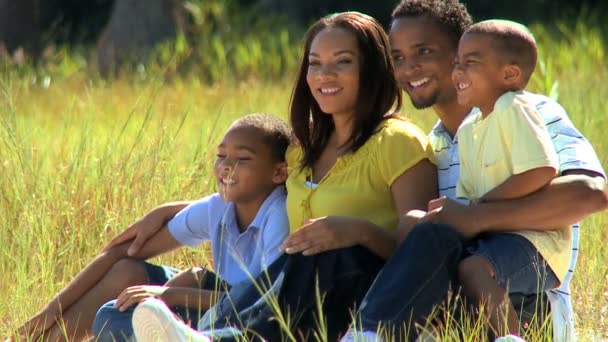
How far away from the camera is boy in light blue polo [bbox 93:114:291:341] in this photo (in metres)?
3.95

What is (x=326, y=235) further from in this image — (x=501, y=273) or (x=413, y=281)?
(x=501, y=273)

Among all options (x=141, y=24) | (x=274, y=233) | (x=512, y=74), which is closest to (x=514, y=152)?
(x=512, y=74)

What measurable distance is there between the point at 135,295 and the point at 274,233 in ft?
1.52

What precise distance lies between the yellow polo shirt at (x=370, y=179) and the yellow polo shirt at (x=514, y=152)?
0.19 m

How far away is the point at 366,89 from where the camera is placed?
4.04 meters

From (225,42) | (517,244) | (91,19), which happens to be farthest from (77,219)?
(91,19)

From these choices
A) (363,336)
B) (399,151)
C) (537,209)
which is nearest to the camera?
(363,336)

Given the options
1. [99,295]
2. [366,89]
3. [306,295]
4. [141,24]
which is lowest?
[141,24]

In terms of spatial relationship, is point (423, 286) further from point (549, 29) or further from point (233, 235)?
point (549, 29)

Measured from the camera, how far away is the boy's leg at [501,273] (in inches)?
136

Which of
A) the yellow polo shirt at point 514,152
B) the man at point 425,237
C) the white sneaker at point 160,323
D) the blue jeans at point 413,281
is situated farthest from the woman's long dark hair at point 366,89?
the white sneaker at point 160,323

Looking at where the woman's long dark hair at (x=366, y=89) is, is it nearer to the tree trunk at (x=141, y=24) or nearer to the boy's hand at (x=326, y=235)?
the boy's hand at (x=326, y=235)

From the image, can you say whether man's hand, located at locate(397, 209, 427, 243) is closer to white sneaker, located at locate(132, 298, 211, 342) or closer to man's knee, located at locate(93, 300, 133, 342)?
white sneaker, located at locate(132, 298, 211, 342)

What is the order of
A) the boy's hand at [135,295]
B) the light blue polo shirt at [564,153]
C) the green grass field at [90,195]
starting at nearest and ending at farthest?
the light blue polo shirt at [564,153], the boy's hand at [135,295], the green grass field at [90,195]
